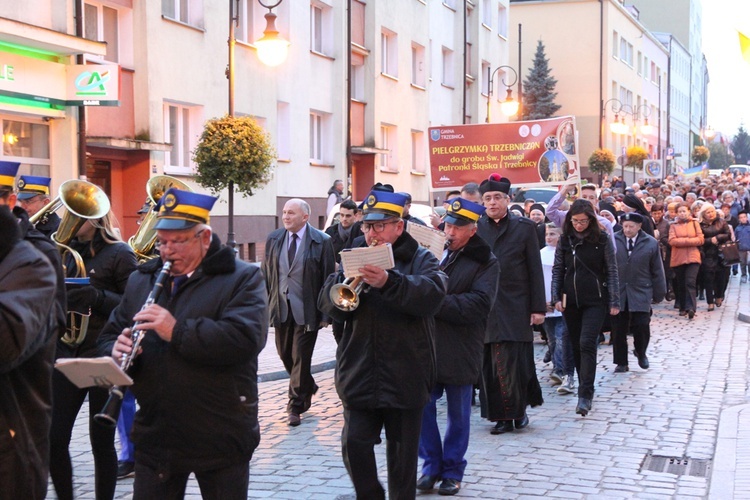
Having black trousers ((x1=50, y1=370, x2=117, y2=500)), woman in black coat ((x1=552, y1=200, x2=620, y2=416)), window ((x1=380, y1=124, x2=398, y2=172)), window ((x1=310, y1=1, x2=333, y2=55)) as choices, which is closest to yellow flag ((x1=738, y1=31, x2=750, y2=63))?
woman in black coat ((x1=552, y1=200, x2=620, y2=416))

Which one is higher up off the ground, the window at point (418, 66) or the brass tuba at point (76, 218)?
the window at point (418, 66)

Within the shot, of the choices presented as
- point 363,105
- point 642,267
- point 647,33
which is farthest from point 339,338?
point 647,33

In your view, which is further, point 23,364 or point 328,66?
point 328,66

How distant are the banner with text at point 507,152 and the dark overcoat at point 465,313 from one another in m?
7.54

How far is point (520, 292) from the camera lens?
865 cm

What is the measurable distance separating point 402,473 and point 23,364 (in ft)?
7.69

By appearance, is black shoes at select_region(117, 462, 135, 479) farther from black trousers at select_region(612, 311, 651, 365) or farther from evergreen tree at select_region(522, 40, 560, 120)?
evergreen tree at select_region(522, 40, 560, 120)

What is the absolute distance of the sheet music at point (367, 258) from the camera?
5.17 metres

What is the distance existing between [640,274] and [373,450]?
7856 millimetres

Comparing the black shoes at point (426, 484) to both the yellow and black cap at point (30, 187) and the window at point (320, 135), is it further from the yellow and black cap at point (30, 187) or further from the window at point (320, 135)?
the window at point (320, 135)

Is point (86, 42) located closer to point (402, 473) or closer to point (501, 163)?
point (501, 163)

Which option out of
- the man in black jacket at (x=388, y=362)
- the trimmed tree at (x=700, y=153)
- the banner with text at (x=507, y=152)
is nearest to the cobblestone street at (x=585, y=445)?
the man in black jacket at (x=388, y=362)

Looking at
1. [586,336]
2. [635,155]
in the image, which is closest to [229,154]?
[586,336]

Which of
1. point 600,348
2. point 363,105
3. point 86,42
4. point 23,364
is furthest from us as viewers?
point 363,105
